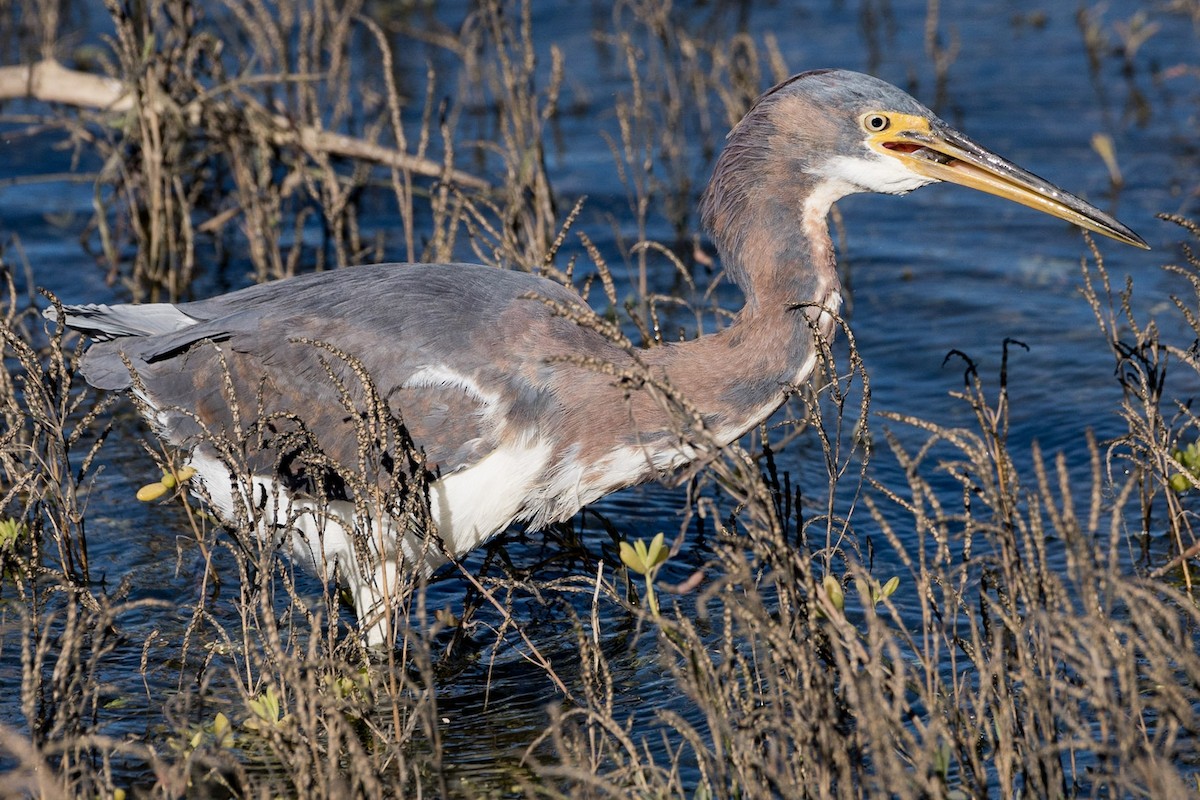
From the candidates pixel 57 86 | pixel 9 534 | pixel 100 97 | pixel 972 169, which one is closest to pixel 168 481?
pixel 9 534

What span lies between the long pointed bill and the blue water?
3.85 feet

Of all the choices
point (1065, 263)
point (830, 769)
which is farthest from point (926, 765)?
point (1065, 263)

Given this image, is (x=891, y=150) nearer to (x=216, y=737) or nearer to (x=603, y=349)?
(x=603, y=349)

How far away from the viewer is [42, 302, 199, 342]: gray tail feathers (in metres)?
4.88

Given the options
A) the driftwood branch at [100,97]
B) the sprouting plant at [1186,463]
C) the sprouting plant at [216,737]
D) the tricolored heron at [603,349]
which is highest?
the driftwood branch at [100,97]

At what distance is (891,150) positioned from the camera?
4.45 meters

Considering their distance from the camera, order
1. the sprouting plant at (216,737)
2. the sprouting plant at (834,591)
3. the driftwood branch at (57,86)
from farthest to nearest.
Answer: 1. the driftwood branch at (57,86)
2. the sprouting plant at (834,591)
3. the sprouting plant at (216,737)

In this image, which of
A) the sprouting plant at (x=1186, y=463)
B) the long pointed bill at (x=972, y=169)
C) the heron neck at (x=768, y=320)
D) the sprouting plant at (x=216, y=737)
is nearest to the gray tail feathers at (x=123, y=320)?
the sprouting plant at (x=216, y=737)

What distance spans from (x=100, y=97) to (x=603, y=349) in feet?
13.3

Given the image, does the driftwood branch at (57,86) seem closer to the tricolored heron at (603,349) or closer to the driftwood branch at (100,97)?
the driftwood branch at (100,97)

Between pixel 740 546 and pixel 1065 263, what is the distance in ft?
17.2

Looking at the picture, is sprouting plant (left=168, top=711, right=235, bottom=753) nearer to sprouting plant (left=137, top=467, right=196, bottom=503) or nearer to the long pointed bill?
sprouting plant (left=137, top=467, right=196, bottom=503)

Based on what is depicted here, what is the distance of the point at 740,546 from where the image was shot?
3158mm

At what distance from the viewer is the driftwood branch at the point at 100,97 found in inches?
282
